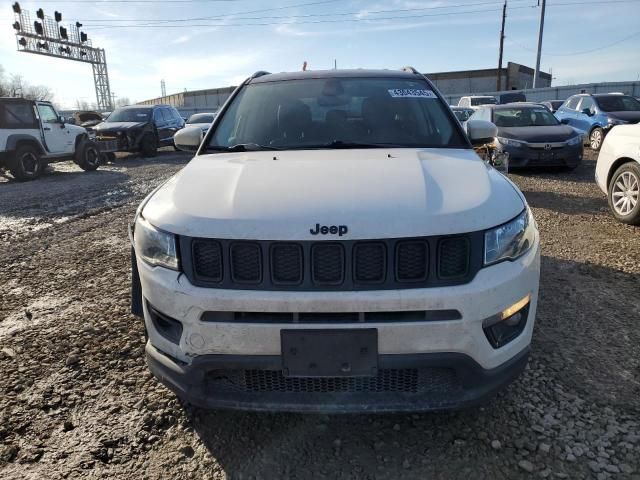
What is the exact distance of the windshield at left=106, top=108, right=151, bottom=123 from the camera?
54.5 feet

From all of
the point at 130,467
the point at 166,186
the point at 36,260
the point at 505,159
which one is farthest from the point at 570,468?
the point at 505,159

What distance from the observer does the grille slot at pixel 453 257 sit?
→ 1.95 m

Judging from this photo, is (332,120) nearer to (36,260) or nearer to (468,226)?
(468,226)

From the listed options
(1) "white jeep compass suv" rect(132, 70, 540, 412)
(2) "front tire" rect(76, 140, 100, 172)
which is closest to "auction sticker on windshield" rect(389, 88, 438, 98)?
(1) "white jeep compass suv" rect(132, 70, 540, 412)

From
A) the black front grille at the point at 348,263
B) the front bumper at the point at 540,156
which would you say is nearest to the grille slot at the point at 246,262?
the black front grille at the point at 348,263

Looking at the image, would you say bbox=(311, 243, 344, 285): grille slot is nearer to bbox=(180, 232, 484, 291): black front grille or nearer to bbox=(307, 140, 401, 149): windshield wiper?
bbox=(180, 232, 484, 291): black front grille

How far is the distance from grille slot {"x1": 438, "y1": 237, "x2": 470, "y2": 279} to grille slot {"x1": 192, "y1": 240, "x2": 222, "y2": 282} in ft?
2.96

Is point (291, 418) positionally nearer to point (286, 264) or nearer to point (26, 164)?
point (286, 264)

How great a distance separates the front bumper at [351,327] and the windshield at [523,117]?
9485 millimetres

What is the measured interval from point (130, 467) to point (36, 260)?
12.6 feet

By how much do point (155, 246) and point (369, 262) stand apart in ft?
3.13

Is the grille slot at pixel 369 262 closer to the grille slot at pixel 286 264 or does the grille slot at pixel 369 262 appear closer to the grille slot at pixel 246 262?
the grille slot at pixel 286 264

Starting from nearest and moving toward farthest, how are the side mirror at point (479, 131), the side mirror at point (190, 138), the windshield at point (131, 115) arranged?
the side mirror at point (479, 131) < the side mirror at point (190, 138) < the windshield at point (131, 115)

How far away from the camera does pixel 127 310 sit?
3.75 m
